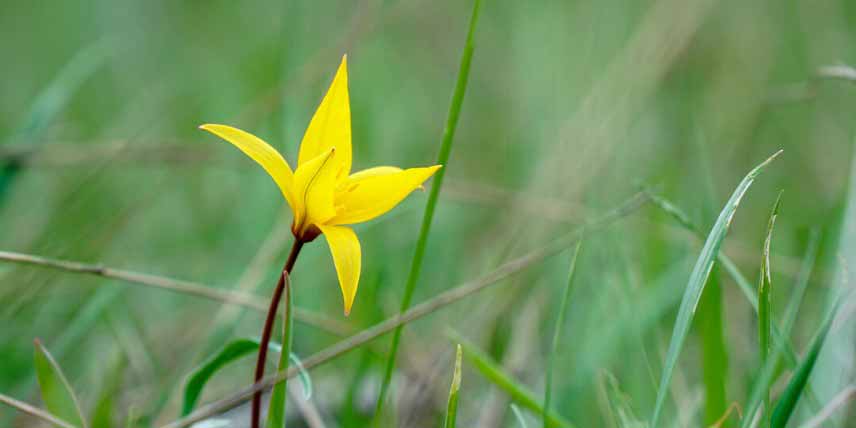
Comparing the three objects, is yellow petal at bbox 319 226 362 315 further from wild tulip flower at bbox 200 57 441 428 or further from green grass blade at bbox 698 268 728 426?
green grass blade at bbox 698 268 728 426

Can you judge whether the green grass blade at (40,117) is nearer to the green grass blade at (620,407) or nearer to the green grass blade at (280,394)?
the green grass blade at (280,394)

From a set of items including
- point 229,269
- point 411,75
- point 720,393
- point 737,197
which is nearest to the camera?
point 737,197

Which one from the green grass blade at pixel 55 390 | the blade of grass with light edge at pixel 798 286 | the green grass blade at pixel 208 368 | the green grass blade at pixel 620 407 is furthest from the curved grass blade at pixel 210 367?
the blade of grass with light edge at pixel 798 286

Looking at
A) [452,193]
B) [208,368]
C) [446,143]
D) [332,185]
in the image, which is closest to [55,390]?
[208,368]

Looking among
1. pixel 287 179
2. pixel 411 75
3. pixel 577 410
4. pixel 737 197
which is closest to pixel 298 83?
pixel 577 410

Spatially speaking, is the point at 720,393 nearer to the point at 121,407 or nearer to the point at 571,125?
the point at 121,407

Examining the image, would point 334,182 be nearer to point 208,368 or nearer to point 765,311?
point 208,368
